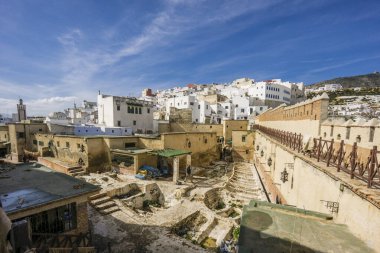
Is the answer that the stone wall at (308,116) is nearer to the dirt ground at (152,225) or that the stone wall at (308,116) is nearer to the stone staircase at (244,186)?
the stone staircase at (244,186)

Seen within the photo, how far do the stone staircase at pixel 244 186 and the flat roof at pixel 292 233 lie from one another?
A: 40.1 feet

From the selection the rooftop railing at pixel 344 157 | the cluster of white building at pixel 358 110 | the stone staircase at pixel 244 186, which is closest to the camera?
the rooftop railing at pixel 344 157

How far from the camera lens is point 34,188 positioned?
8570 mm

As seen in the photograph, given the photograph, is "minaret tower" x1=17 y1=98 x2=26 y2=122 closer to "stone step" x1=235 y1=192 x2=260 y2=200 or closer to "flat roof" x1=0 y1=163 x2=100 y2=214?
"flat roof" x1=0 y1=163 x2=100 y2=214

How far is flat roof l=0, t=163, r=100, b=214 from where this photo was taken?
23.0 feet

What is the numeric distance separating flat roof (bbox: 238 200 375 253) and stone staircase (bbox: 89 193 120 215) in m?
10.1

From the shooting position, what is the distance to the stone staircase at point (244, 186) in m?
18.0

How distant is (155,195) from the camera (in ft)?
55.3

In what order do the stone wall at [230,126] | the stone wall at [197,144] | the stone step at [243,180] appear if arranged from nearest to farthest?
the stone step at [243,180]
the stone wall at [197,144]
the stone wall at [230,126]

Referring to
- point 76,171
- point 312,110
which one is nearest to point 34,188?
point 76,171

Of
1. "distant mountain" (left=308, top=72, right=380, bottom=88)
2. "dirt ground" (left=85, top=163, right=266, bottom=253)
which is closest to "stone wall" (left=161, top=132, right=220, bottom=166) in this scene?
"dirt ground" (left=85, top=163, right=266, bottom=253)

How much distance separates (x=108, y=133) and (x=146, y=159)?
444 inches

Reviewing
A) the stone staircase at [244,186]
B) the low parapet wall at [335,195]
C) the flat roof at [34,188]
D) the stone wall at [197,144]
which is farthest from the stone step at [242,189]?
the flat roof at [34,188]

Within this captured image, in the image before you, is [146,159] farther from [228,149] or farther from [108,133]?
[228,149]
